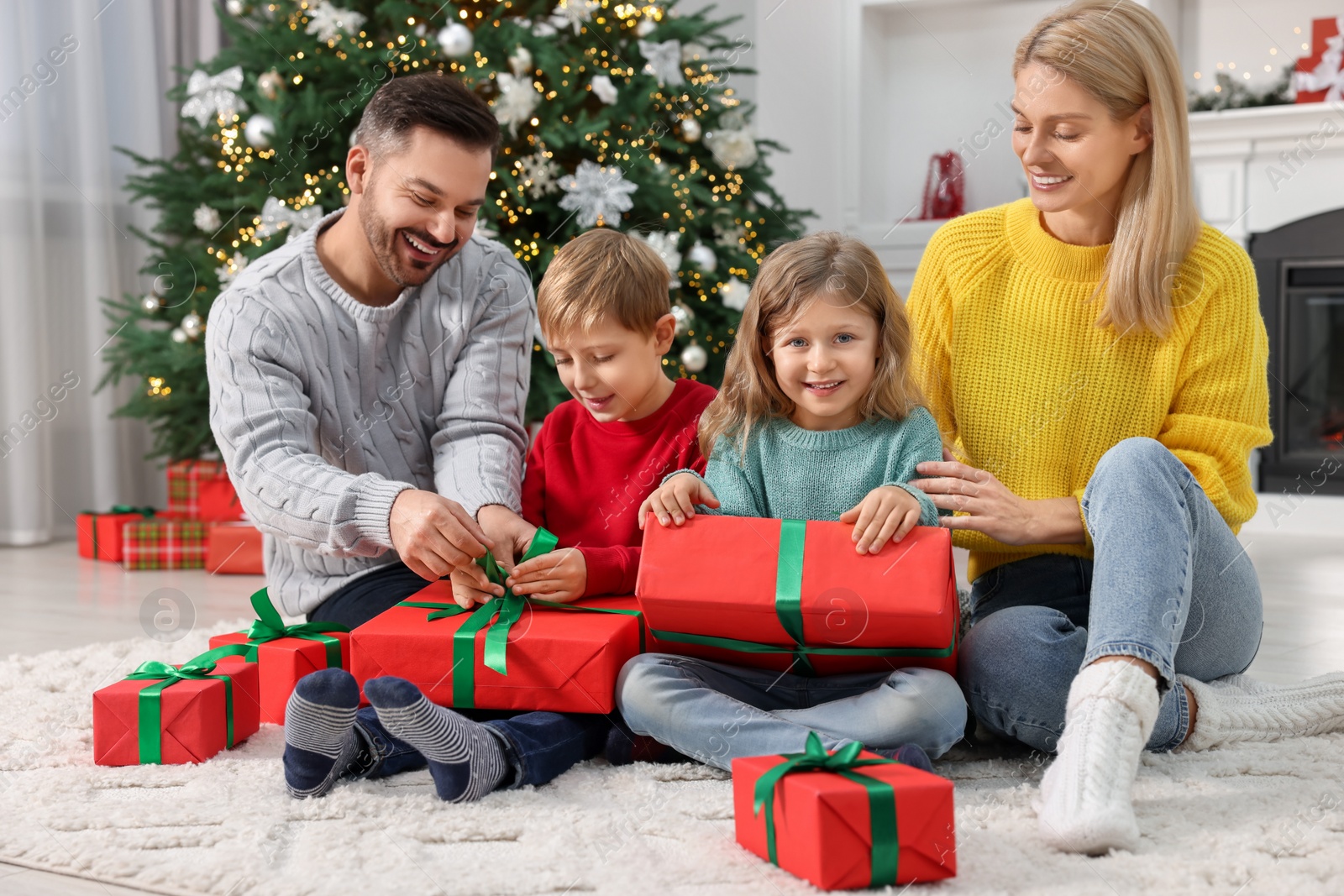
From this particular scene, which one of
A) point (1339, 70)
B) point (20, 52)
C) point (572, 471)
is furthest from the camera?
point (1339, 70)

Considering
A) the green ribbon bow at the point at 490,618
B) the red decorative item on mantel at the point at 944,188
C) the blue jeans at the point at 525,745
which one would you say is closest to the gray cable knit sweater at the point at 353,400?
the green ribbon bow at the point at 490,618

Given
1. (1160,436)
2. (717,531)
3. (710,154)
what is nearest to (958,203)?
(710,154)

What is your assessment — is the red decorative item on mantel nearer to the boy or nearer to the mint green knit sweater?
the boy

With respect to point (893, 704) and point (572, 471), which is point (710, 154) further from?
point (893, 704)

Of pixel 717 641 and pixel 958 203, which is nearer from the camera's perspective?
pixel 717 641

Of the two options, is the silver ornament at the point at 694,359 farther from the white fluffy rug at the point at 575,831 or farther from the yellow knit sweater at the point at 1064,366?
the white fluffy rug at the point at 575,831

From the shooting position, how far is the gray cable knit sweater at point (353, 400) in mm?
1333

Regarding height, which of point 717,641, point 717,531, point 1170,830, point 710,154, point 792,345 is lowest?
point 1170,830

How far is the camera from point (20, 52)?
3000 millimetres

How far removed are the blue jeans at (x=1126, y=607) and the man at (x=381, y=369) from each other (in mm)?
552

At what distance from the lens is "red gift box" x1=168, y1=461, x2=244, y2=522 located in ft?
9.46

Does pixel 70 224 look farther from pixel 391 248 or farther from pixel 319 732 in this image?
pixel 319 732

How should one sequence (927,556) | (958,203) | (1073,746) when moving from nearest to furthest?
(1073,746) < (927,556) < (958,203)

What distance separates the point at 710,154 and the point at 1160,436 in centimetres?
156
